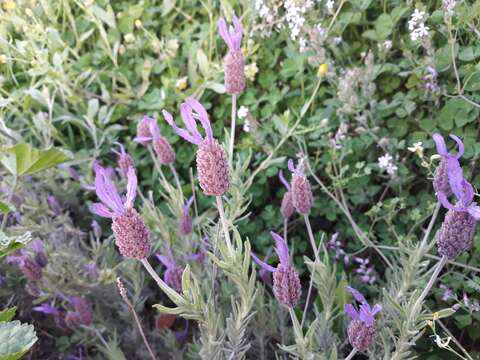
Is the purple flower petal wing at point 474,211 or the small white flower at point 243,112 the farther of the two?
the small white flower at point 243,112

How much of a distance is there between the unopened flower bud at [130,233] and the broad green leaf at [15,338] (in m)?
0.20

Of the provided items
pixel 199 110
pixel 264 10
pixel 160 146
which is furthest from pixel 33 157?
pixel 264 10

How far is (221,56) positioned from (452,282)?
0.96m

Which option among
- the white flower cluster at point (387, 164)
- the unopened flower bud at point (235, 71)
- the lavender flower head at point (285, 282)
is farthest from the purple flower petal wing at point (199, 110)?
the white flower cluster at point (387, 164)

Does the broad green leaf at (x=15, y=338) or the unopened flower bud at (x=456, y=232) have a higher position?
the broad green leaf at (x=15, y=338)

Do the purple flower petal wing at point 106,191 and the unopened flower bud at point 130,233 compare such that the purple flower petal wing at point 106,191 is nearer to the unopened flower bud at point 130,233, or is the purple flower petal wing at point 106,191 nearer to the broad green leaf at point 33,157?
the unopened flower bud at point 130,233

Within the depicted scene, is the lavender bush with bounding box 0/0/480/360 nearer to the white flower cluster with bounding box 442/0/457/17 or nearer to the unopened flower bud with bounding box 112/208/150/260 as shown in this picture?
the white flower cluster with bounding box 442/0/457/17

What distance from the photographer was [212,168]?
0.97 meters

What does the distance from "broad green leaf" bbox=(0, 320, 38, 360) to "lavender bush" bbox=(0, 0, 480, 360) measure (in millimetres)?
62

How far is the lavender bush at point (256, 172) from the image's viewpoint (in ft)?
4.17

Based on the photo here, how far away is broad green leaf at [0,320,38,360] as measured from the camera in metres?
0.97

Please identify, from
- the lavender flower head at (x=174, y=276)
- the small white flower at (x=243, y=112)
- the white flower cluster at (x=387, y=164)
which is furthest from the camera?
the small white flower at (x=243, y=112)

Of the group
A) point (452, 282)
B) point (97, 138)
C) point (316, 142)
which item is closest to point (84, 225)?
point (97, 138)

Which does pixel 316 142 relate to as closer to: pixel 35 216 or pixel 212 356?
pixel 212 356
